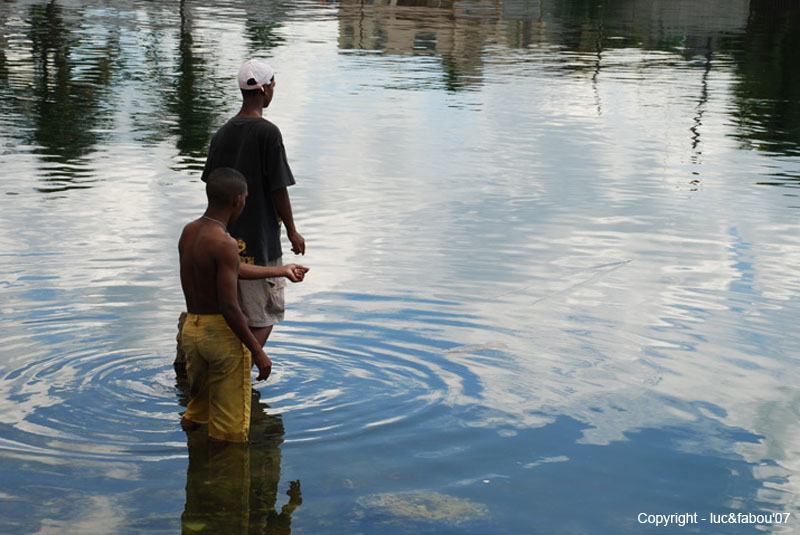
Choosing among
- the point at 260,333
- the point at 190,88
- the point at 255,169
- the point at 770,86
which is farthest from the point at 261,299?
the point at 770,86

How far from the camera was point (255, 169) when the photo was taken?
6121 millimetres

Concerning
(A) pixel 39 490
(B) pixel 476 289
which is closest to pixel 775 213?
(B) pixel 476 289

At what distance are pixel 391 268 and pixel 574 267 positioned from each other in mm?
1467

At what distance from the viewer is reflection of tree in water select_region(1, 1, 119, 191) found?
1379 centimetres

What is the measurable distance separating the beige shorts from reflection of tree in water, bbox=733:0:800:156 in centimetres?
1032

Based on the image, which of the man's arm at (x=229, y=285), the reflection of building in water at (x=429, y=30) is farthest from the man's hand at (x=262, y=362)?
the reflection of building in water at (x=429, y=30)

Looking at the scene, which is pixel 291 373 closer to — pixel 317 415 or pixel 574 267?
pixel 317 415

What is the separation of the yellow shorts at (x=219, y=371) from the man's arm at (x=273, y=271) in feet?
1.48

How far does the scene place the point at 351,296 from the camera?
8273 millimetres

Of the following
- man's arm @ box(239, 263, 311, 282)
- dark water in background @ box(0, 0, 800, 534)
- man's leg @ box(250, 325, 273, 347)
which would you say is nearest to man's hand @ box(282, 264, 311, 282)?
man's arm @ box(239, 263, 311, 282)

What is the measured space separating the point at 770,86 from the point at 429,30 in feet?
51.3

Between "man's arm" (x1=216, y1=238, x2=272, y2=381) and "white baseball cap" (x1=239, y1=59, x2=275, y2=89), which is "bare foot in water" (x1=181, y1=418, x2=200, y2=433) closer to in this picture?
"man's arm" (x1=216, y1=238, x2=272, y2=381)
